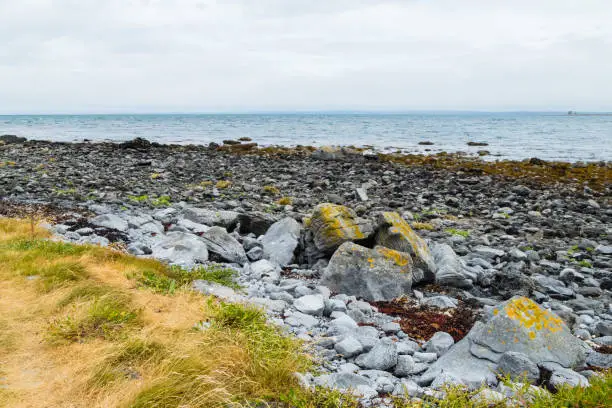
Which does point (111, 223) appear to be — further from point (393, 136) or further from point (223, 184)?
point (393, 136)

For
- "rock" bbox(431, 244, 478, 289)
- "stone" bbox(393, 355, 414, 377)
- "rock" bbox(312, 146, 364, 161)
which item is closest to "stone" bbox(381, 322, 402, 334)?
"stone" bbox(393, 355, 414, 377)

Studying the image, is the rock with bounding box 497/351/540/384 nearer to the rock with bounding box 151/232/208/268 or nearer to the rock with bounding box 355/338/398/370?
the rock with bounding box 355/338/398/370

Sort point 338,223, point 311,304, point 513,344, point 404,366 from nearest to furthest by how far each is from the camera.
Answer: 1. point 404,366
2. point 513,344
3. point 311,304
4. point 338,223

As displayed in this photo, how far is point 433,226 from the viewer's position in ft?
46.0

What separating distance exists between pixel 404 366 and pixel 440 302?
253cm

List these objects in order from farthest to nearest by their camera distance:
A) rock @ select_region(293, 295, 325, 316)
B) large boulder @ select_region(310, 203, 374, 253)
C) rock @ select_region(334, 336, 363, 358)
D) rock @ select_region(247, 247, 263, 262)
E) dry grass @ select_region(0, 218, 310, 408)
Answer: rock @ select_region(247, 247, 263, 262), large boulder @ select_region(310, 203, 374, 253), rock @ select_region(293, 295, 325, 316), rock @ select_region(334, 336, 363, 358), dry grass @ select_region(0, 218, 310, 408)

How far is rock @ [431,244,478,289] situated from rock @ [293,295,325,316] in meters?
2.86

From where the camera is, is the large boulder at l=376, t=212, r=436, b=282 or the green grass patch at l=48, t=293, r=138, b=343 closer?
the green grass patch at l=48, t=293, r=138, b=343

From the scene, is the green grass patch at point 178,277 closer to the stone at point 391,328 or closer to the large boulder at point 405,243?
the stone at point 391,328

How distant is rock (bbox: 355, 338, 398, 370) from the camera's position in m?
4.90

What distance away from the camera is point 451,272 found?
8.42 meters

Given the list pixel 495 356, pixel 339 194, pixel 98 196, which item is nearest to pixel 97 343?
pixel 495 356

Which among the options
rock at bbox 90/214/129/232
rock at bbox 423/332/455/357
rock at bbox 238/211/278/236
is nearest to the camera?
rock at bbox 423/332/455/357

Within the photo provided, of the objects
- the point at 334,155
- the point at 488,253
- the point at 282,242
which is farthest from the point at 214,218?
the point at 334,155
